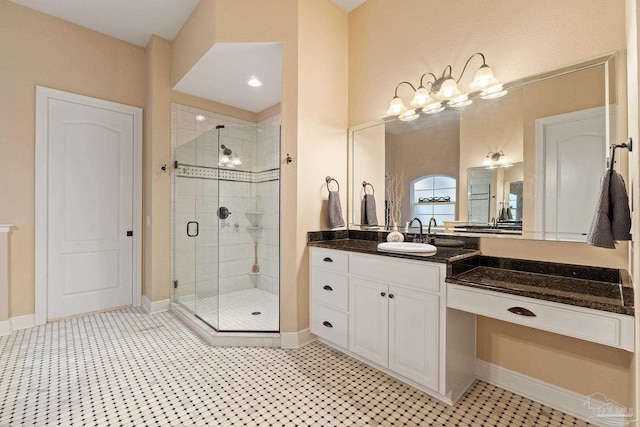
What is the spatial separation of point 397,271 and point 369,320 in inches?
18.1

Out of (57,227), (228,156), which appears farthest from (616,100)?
(57,227)

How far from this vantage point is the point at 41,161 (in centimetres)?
296

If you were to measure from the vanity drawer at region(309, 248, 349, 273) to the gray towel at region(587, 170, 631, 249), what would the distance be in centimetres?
146

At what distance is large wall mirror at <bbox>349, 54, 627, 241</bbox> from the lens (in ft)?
5.35

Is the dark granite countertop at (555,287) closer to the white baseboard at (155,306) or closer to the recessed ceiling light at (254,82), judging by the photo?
the recessed ceiling light at (254,82)

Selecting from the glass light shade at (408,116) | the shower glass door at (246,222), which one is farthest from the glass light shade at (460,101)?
the shower glass door at (246,222)

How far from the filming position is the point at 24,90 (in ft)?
9.46

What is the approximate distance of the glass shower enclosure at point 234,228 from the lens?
2.88 metres

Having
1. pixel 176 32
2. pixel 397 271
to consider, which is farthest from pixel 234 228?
pixel 176 32

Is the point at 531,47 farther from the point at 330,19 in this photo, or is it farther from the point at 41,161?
the point at 41,161

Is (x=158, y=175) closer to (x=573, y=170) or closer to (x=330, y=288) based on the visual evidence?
(x=330, y=288)

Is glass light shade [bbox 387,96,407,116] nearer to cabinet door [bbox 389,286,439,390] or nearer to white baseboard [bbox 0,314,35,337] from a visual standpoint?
cabinet door [bbox 389,286,439,390]

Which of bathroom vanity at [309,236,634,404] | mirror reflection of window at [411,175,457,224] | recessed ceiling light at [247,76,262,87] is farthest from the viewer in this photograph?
recessed ceiling light at [247,76,262,87]

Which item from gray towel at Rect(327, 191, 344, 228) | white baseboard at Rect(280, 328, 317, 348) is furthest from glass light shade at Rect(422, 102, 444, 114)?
white baseboard at Rect(280, 328, 317, 348)
